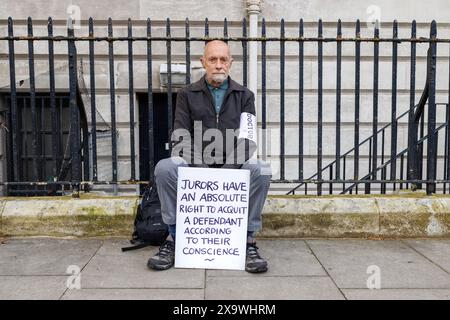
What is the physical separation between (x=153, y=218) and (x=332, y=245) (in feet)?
5.27

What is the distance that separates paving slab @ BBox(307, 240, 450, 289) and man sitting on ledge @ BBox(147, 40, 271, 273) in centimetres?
68

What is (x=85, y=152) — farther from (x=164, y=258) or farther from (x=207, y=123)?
(x=164, y=258)

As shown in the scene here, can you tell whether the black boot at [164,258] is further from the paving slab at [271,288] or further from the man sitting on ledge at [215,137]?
the paving slab at [271,288]

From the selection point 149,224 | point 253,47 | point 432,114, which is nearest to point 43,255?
point 149,224

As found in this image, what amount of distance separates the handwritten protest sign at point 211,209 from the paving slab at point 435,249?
1572mm

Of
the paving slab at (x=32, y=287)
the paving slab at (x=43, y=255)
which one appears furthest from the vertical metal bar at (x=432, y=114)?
the paving slab at (x=32, y=287)

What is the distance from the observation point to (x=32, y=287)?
10.4ft

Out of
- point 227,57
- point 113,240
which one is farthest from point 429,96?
point 113,240

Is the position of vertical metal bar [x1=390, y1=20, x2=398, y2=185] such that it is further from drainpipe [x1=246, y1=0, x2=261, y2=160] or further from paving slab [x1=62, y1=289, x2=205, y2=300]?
drainpipe [x1=246, y1=0, x2=261, y2=160]

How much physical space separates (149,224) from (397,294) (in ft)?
6.75

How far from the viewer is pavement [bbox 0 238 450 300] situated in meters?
3.07

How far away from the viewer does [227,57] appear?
3785 mm

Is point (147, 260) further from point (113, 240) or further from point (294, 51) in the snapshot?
point (294, 51)

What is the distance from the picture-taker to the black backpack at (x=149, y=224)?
405cm
